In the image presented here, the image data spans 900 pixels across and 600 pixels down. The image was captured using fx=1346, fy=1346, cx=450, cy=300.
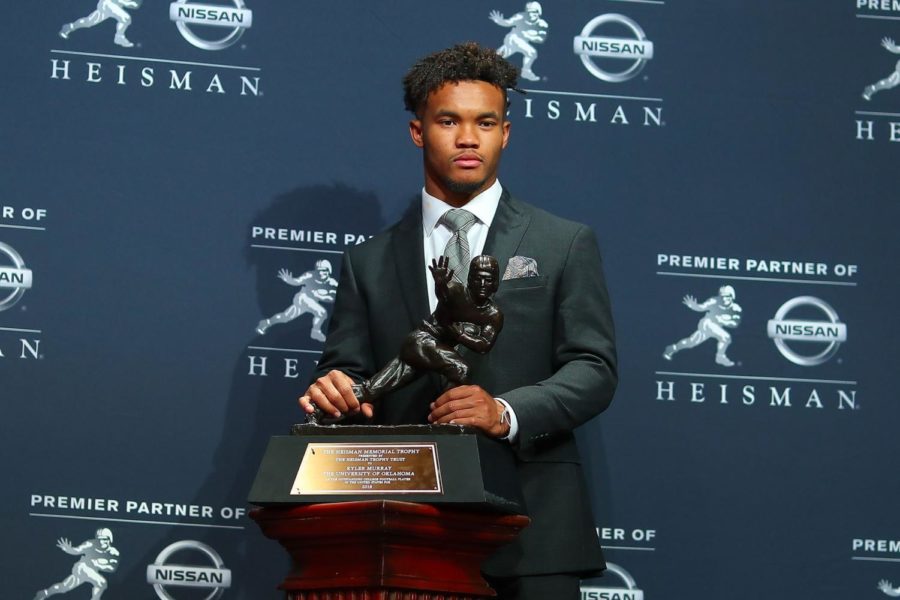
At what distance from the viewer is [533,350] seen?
112 inches

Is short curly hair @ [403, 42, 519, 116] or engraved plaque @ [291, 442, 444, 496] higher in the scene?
short curly hair @ [403, 42, 519, 116]

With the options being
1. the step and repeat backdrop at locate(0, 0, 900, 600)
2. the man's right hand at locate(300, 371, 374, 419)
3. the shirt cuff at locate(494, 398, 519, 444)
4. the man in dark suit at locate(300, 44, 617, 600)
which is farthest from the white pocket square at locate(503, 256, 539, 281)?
the step and repeat backdrop at locate(0, 0, 900, 600)

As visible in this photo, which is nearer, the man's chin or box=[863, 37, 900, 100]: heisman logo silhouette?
the man's chin

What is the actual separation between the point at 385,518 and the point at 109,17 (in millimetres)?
2080

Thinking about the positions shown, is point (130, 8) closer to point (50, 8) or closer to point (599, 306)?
point (50, 8)

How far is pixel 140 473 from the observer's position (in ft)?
11.9

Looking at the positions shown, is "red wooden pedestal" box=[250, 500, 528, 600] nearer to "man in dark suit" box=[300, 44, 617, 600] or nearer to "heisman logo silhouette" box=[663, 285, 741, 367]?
"man in dark suit" box=[300, 44, 617, 600]

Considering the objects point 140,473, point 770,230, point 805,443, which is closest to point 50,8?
point 140,473

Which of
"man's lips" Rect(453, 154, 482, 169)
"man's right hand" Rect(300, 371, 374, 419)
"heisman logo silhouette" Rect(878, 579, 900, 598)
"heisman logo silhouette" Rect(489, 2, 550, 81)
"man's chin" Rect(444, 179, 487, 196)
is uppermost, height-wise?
"heisman logo silhouette" Rect(489, 2, 550, 81)

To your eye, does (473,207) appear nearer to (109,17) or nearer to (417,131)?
(417,131)

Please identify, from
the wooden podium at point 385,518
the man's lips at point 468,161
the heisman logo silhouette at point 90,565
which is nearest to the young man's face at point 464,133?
the man's lips at point 468,161

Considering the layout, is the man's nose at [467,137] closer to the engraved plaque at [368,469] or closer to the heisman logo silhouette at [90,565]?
the engraved plaque at [368,469]

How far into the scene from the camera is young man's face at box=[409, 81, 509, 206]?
2.91m

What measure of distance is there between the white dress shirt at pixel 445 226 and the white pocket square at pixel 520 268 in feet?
0.27
